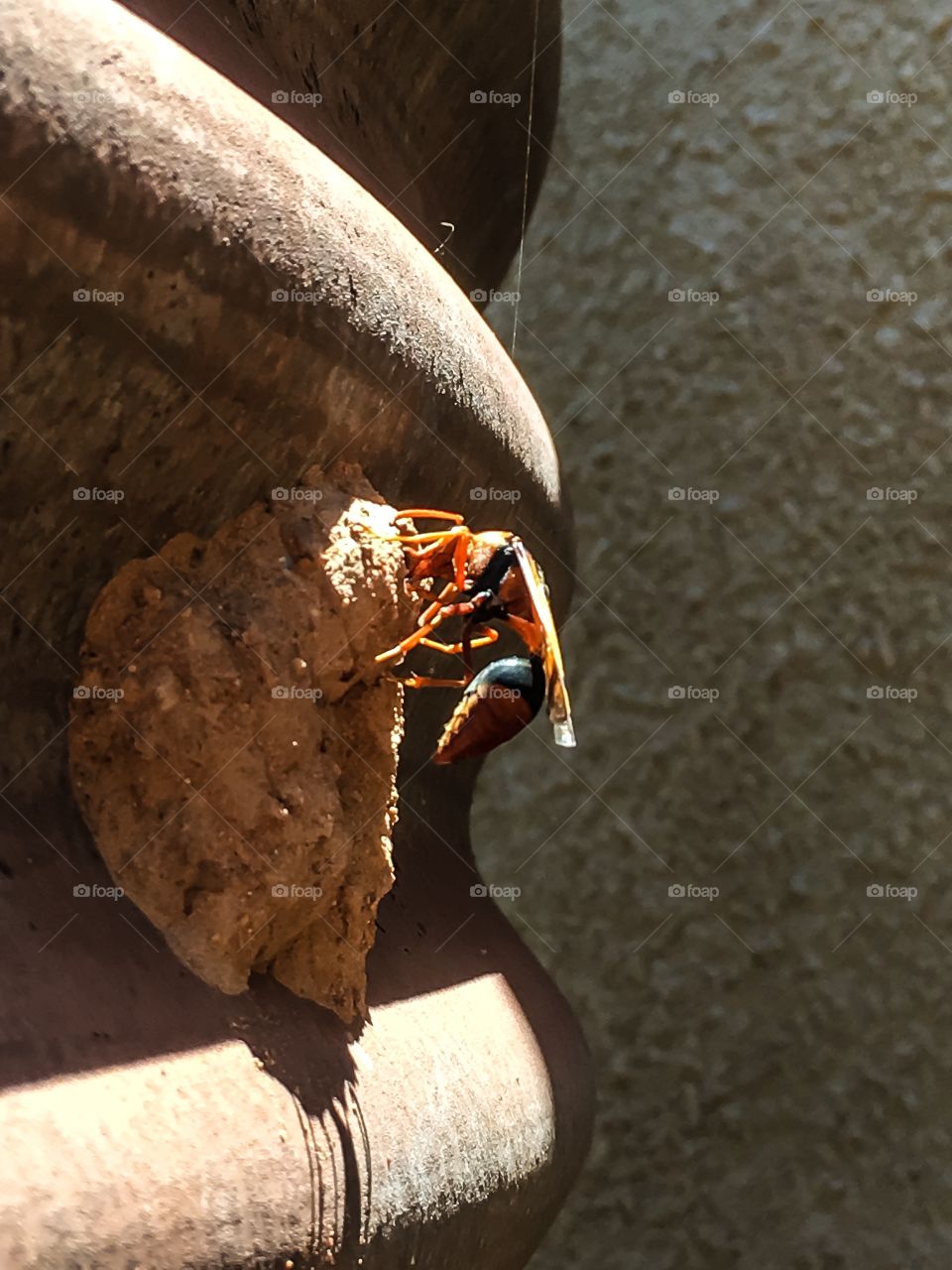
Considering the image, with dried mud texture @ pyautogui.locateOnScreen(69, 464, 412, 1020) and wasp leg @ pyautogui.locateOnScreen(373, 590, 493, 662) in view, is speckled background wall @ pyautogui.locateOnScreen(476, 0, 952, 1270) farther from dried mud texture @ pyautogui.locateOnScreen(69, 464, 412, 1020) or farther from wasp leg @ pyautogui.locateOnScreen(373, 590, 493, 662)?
dried mud texture @ pyautogui.locateOnScreen(69, 464, 412, 1020)

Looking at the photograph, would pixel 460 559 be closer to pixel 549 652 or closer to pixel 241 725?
pixel 549 652

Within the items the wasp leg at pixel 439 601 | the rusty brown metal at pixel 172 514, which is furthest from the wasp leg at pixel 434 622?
the rusty brown metal at pixel 172 514

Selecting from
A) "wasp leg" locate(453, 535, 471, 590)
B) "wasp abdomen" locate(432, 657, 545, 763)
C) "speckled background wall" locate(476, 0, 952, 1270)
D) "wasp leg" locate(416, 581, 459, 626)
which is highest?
"wasp leg" locate(453, 535, 471, 590)

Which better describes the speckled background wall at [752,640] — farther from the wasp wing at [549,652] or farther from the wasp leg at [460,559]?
the wasp leg at [460,559]

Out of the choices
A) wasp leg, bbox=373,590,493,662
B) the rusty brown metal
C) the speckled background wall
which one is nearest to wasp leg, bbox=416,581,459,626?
wasp leg, bbox=373,590,493,662

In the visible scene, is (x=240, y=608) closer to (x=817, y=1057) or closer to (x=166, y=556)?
(x=166, y=556)

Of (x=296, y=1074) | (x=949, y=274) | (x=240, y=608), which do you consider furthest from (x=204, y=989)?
(x=949, y=274)

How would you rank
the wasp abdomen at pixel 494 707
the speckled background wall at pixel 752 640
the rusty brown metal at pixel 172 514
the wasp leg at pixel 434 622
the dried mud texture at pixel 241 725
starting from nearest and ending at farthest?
the rusty brown metal at pixel 172 514, the dried mud texture at pixel 241 725, the wasp leg at pixel 434 622, the wasp abdomen at pixel 494 707, the speckled background wall at pixel 752 640

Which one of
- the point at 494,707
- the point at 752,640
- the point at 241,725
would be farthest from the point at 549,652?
the point at 752,640
